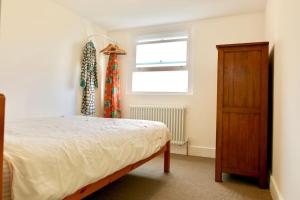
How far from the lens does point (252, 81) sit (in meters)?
2.56

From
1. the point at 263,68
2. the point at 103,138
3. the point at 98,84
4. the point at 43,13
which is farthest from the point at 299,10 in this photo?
the point at 98,84

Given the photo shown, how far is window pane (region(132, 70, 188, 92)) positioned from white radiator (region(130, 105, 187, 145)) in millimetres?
370

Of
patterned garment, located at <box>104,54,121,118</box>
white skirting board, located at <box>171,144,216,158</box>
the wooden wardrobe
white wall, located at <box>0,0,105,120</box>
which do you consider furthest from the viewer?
patterned garment, located at <box>104,54,121,118</box>

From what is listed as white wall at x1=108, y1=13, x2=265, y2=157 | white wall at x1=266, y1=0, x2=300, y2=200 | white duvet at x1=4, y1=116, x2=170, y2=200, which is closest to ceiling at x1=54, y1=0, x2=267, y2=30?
white wall at x1=108, y1=13, x2=265, y2=157

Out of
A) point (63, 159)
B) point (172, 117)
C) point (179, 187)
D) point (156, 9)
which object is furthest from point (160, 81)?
point (63, 159)

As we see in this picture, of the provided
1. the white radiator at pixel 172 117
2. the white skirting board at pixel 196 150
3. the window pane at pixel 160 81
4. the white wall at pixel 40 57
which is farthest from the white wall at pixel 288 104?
the white wall at pixel 40 57

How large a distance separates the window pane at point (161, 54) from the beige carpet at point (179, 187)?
1.90 meters

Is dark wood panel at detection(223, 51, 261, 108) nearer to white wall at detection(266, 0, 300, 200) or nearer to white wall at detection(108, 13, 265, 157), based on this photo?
white wall at detection(266, 0, 300, 200)

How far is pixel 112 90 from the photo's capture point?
427cm

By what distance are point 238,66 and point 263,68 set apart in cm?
26

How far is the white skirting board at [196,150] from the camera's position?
3.78 metres

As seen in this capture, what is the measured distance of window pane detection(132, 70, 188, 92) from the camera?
160 inches

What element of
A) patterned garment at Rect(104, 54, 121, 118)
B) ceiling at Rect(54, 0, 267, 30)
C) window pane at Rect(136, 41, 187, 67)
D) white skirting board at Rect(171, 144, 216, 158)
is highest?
ceiling at Rect(54, 0, 267, 30)

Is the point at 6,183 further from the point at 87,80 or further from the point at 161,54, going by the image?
the point at 161,54
